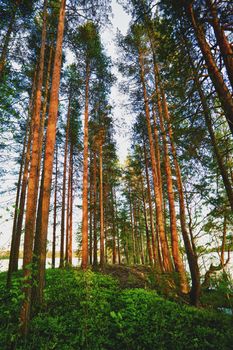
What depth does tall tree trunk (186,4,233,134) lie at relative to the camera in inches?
134

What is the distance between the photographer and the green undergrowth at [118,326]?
335cm

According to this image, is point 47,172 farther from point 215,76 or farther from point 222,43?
point 222,43

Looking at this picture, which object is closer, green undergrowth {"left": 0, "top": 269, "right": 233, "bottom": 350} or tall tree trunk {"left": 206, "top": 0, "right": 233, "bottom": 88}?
green undergrowth {"left": 0, "top": 269, "right": 233, "bottom": 350}

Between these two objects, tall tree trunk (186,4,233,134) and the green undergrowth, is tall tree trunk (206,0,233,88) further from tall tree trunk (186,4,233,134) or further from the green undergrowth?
the green undergrowth

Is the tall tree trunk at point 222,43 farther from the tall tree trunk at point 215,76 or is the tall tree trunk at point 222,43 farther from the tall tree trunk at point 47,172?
the tall tree trunk at point 47,172

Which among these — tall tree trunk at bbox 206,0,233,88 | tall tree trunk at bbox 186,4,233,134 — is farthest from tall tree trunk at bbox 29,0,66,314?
tall tree trunk at bbox 206,0,233,88

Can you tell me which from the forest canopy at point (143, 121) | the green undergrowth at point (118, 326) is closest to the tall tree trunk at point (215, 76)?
the forest canopy at point (143, 121)

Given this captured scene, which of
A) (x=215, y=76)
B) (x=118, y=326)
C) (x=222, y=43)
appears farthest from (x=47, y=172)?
(x=222, y=43)

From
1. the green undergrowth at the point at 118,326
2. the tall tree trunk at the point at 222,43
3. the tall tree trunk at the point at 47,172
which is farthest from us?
the tall tree trunk at the point at 47,172

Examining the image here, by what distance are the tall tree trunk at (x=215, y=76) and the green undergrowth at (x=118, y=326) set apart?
14.3 feet

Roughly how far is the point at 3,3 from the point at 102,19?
12.4ft

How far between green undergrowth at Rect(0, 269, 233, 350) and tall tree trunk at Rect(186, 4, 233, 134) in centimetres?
437

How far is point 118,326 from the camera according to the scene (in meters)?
3.85

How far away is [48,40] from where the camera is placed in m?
8.45
